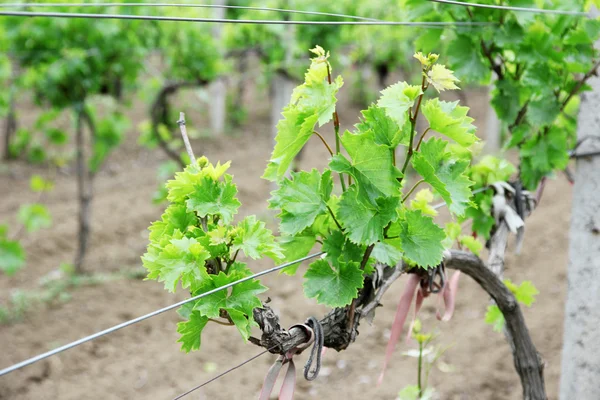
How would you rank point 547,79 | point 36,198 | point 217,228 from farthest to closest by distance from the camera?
1. point 36,198
2. point 547,79
3. point 217,228

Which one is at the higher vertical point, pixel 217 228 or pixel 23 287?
pixel 217 228

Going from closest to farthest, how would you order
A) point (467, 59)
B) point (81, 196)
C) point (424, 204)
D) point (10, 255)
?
point (424, 204)
point (467, 59)
point (10, 255)
point (81, 196)

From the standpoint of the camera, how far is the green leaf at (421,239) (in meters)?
1.43

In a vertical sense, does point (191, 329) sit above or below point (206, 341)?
above

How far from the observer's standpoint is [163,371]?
4285mm

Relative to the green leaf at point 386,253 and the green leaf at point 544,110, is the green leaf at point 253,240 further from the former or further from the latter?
the green leaf at point 544,110

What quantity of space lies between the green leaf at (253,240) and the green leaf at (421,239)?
309 millimetres

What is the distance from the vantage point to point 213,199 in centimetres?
138

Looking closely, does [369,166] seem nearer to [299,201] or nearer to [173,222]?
[299,201]

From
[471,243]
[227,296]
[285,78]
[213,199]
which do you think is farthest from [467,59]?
[285,78]

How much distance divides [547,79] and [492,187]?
0.46 meters

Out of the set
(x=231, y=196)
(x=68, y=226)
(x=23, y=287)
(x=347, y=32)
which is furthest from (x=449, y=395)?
(x=347, y=32)

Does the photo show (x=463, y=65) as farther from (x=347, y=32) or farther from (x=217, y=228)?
(x=347, y=32)

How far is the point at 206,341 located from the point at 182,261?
3596 mm
